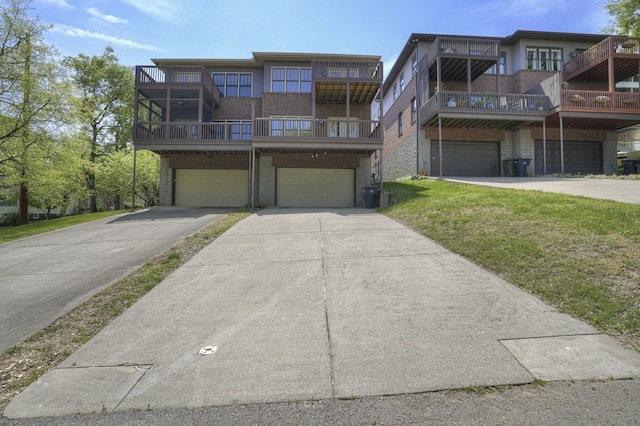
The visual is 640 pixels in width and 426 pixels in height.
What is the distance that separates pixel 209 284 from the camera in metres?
5.04

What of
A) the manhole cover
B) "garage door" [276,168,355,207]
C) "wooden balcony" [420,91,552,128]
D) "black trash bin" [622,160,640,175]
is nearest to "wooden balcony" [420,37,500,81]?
"wooden balcony" [420,91,552,128]

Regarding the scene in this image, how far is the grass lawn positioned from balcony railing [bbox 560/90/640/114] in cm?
1214

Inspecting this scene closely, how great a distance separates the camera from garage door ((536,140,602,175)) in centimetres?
1958

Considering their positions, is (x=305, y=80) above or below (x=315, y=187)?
above

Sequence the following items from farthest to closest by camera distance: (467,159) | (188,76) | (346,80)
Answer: (467,159) → (188,76) → (346,80)

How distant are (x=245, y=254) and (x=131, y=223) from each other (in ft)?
25.2

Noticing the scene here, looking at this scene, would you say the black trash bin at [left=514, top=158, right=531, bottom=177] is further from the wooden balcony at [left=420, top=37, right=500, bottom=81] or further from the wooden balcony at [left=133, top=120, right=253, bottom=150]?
the wooden balcony at [left=133, top=120, right=253, bottom=150]

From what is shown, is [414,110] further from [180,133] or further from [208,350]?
[208,350]

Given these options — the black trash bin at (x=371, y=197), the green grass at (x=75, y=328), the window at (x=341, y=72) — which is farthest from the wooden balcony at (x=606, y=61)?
the green grass at (x=75, y=328)

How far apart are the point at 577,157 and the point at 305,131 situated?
677 inches

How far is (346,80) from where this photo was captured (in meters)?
15.8

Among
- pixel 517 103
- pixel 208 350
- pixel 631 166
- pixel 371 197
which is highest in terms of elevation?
pixel 517 103

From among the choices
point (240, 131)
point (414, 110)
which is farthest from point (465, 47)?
point (240, 131)

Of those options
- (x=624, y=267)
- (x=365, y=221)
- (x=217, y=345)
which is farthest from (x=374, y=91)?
(x=217, y=345)
